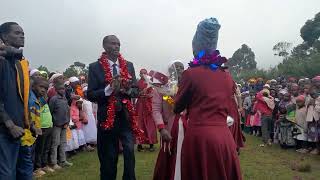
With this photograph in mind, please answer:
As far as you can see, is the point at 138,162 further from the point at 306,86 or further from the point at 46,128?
the point at 306,86

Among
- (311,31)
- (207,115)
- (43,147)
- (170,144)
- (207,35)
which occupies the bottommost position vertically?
(43,147)

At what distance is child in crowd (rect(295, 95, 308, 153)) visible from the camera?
1167 cm

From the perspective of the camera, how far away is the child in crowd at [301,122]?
38.3 feet

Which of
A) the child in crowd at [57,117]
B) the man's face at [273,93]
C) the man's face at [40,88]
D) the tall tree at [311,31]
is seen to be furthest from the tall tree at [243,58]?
the man's face at [40,88]

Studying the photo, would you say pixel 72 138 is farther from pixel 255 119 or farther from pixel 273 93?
pixel 255 119

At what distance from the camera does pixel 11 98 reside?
4.41 m

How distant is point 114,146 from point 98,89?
739 mm

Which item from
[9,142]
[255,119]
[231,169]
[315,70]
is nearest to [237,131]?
[231,169]

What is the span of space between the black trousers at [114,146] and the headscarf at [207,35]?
1742mm

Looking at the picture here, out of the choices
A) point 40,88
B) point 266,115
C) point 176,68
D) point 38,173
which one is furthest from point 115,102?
point 266,115

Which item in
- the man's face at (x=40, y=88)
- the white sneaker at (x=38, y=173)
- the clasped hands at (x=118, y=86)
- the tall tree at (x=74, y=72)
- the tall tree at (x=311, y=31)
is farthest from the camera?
the tall tree at (x=311, y=31)

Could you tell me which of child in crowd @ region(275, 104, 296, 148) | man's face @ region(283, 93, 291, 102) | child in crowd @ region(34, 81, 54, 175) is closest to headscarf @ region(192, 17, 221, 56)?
child in crowd @ region(34, 81, 54, 175)

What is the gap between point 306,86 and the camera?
11.8m

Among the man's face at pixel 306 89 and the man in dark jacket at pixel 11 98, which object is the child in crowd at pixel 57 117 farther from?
the man's face at pixel 306 89
